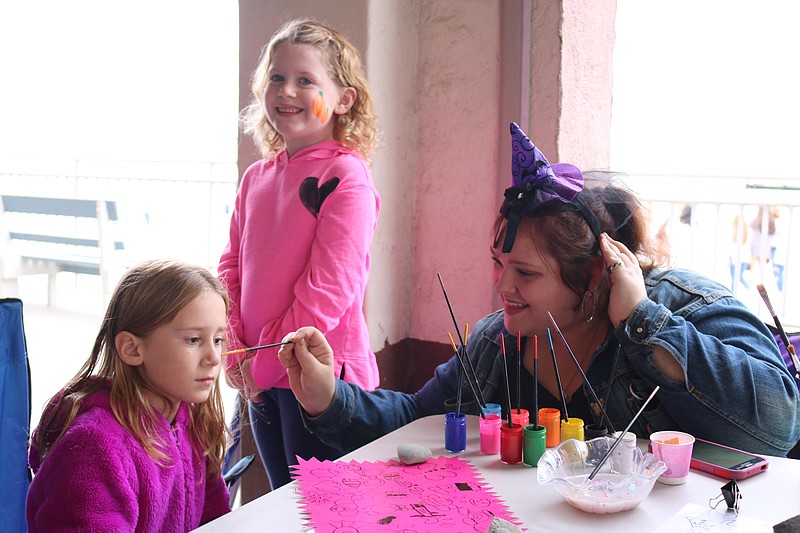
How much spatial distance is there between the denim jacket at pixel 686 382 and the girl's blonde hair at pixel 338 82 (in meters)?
0.80

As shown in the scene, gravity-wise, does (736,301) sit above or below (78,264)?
above

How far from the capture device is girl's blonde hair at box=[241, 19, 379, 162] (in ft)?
6.88

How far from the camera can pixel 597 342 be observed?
1.62 m

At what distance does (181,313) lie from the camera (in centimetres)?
144

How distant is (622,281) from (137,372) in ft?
2.96

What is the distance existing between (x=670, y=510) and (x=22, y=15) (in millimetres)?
9614

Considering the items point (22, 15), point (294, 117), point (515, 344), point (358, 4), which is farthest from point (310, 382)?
point (22, 15)

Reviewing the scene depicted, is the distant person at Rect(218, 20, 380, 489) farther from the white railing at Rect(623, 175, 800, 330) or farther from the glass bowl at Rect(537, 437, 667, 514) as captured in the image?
the white railing at Rect(623, 175, 800, 330)

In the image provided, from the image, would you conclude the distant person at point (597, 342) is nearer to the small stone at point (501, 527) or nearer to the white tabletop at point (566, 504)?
the white tabletop at point (566, 504)

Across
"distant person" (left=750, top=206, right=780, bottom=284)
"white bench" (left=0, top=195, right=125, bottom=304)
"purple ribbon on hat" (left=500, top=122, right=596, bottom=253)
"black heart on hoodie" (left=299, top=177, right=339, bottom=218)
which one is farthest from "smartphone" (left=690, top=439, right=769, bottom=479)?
"white bench" (left=0, top=195, right=125, bottom=304)

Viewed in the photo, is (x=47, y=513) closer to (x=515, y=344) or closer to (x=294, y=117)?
(x=515, y=344)

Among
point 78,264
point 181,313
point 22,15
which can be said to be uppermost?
point 22,15

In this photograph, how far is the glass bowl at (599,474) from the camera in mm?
1147

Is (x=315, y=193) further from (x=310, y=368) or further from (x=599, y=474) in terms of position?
(x=599, y=474)
